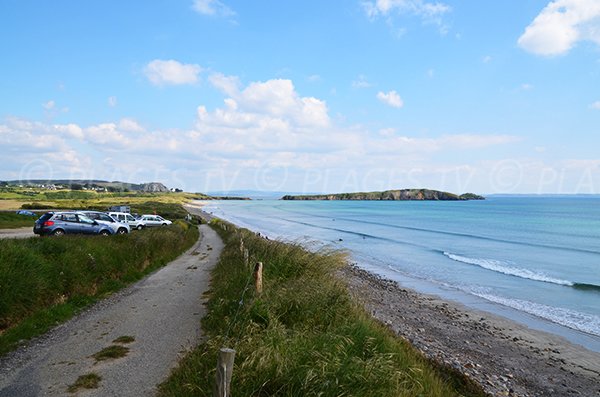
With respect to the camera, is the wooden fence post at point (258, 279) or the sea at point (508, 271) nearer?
the wooden fence post at point (258, 279)

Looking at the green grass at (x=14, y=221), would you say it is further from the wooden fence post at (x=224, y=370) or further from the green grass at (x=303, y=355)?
the wooden fence post at (x=224, y=370)

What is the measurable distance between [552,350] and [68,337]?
13.4 m

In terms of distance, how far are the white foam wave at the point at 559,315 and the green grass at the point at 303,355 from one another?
9.50 meters

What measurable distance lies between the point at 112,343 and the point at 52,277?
404 centimetres

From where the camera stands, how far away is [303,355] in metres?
5.73

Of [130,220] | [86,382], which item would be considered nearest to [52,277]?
[86,382]

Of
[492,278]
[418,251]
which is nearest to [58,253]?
[492,278]

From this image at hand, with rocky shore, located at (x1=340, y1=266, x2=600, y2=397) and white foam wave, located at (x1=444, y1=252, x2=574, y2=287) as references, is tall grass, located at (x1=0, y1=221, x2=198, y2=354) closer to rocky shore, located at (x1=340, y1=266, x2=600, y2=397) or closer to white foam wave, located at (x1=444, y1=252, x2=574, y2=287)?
rocky shore, located at (x1=340, y1=266, x2=600, y2=397)

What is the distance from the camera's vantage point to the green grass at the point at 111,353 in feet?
23.7

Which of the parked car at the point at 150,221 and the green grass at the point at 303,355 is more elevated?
the green grass at the point at 303,355

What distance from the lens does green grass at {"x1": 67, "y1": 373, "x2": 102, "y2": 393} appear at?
594 centimetres

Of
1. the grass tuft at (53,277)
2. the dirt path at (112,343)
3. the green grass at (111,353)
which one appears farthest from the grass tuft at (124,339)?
the grass tuft at (53,277)

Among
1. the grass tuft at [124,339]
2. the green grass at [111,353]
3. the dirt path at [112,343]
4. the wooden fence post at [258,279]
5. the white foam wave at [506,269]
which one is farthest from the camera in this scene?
the white foam wave at [506,269]

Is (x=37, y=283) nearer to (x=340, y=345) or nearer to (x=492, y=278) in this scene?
(x=340, y=345)
